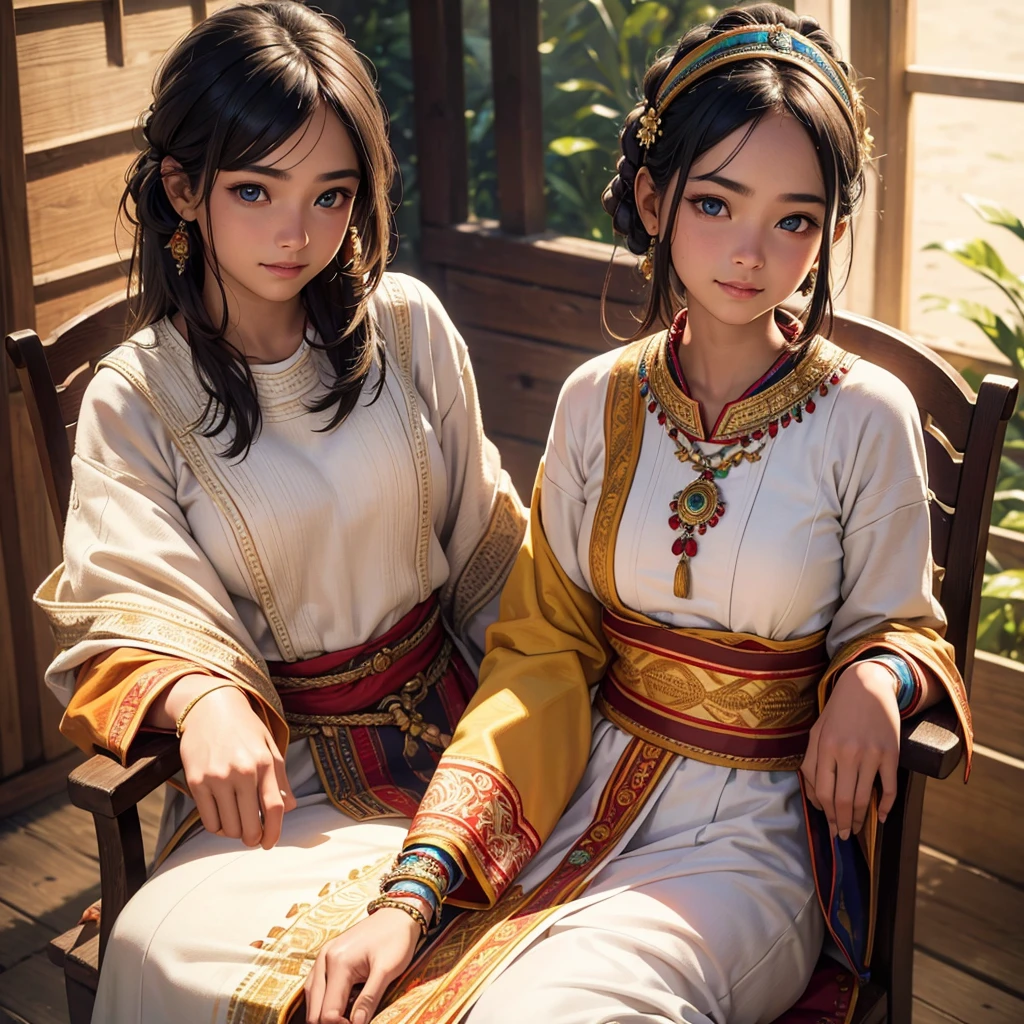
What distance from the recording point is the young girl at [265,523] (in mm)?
1626

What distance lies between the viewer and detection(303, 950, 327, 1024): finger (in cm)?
147

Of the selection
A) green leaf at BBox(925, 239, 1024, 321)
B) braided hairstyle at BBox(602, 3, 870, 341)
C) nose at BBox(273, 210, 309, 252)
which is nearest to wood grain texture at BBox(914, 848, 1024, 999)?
green leaf at BBox(925, 239, 1024, 321)

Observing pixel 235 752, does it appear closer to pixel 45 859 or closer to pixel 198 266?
pixel 198 266

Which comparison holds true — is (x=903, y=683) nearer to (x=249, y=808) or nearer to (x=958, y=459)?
(x=958, y=459)

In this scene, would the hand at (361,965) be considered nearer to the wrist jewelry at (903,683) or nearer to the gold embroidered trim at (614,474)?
the gold embroidered trim at (614,474)

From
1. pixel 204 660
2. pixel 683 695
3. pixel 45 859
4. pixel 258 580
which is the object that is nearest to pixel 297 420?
pixel 258 580

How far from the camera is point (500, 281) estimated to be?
3291mm

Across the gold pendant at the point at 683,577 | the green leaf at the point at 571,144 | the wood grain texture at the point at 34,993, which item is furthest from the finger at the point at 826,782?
the green leaf at the point at 571,144

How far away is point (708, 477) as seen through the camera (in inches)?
68.3

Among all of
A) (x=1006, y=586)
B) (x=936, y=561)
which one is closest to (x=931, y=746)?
(x=936, y=561)

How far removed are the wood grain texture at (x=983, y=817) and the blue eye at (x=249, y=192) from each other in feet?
5.54

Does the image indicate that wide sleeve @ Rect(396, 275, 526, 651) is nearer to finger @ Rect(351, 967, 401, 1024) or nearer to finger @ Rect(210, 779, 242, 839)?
finger @ Rect(210, 779, 242, 839)

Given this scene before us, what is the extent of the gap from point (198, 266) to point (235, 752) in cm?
67

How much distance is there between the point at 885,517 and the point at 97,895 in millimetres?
1793
